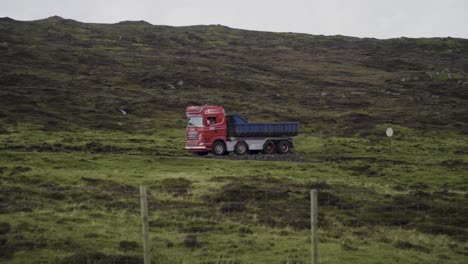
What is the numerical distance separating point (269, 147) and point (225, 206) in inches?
908

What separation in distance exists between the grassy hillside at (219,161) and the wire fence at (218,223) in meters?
0.09

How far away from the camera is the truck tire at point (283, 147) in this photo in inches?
1826

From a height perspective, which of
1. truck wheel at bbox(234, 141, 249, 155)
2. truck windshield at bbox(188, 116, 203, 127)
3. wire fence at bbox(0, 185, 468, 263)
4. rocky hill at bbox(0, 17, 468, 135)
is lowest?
wire fence at bbox(0, 185, 468, 263)

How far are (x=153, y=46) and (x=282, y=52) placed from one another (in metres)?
34.9

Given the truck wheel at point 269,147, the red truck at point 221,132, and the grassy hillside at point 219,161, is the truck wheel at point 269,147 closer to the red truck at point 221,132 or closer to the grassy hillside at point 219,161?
the red truck at point 221,132

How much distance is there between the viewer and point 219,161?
40.4m

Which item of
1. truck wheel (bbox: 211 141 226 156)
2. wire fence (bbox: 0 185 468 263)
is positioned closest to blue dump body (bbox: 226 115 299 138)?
truck wheel (bbox: 211 141 226 156)

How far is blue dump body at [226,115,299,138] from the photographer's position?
146 feet

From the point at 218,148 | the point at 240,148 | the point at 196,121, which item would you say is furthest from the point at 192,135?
the point at 240,148

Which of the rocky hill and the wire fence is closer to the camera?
the wire fence

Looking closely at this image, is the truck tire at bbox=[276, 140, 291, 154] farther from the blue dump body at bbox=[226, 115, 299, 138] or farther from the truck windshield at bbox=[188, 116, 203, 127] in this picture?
the truck windshield at bbox=[188, 116, 203, 127]

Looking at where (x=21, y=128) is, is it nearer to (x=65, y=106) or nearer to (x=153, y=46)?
(x=65, y=106)

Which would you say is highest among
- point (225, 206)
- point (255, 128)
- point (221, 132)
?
point (255, 128)

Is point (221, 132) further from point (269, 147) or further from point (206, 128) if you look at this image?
point (269, 147)
